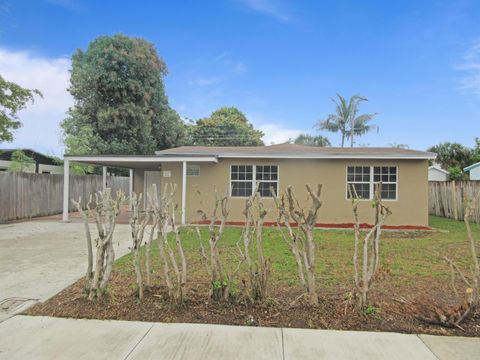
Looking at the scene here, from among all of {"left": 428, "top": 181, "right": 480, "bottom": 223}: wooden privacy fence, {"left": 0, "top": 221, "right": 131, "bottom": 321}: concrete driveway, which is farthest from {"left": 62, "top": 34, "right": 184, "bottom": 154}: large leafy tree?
{"left": 428, "top": 181, "right": 480, "bottom": 223}: wooden privacy fence

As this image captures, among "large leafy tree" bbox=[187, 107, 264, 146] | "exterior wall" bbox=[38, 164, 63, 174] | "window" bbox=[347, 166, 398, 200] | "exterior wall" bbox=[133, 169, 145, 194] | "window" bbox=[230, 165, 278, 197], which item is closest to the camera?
"window" bbox=[347, 166, 398, 200]

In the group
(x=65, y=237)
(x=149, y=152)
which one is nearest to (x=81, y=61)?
(x=149, y=152)

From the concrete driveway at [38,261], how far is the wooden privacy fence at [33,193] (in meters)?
1.67

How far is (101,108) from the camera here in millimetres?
21500

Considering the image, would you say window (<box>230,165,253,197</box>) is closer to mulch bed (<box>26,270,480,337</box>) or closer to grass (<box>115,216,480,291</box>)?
grass (<box>115,216,480,291</box>)

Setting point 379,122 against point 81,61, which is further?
point 379,122

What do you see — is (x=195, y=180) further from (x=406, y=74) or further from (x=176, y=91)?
(x=176, y=91)

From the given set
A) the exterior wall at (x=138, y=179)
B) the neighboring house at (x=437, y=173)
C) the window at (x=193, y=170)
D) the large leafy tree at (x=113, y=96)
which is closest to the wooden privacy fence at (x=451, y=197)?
the window at (x=193, y=170)

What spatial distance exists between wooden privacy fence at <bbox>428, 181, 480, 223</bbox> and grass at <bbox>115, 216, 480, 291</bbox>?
3.63 metres

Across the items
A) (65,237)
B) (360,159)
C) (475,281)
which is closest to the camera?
(475,281)

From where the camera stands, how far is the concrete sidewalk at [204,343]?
9.27ft

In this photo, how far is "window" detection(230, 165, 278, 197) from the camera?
41.3 feet

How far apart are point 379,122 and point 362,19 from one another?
21205 millimetres

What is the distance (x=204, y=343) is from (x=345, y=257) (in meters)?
4.52
